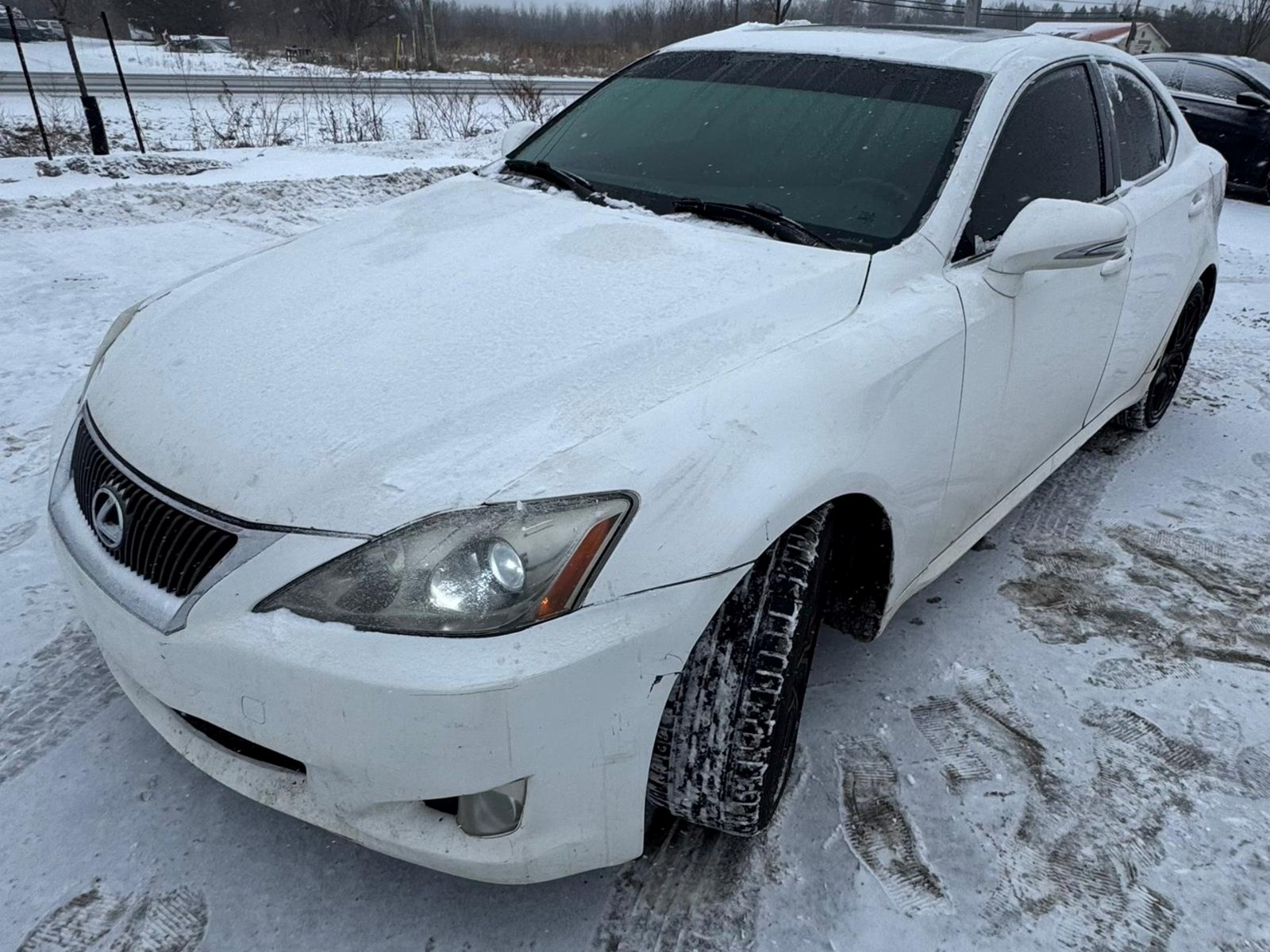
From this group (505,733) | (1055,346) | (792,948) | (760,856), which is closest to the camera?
→ (505,733)

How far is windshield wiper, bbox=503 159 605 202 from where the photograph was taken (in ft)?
8.59

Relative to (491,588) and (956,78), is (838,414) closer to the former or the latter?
(491,588)

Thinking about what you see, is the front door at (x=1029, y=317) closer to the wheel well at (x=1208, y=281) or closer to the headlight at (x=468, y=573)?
the headlight at (x=468, y=573)

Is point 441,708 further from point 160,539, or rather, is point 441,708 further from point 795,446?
point 795,446

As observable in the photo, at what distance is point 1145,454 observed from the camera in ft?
12.6

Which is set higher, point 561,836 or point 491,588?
point 491,588

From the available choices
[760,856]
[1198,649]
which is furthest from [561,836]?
[1198,649]

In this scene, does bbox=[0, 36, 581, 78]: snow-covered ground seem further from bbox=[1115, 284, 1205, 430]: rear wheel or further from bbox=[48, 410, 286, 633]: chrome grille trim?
bbox=[48, 410, 286, 633]: chrome grille trim

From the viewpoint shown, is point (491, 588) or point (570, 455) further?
point (570, 455)

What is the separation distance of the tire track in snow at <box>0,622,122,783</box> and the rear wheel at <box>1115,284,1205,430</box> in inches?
148

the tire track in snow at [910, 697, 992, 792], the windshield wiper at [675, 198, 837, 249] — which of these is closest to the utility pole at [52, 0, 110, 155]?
the windshield wiper at [675, 198, 837, 249]

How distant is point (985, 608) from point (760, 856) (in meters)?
1.22

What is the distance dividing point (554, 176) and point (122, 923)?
214cm

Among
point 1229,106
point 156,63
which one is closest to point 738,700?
point 1229,106
